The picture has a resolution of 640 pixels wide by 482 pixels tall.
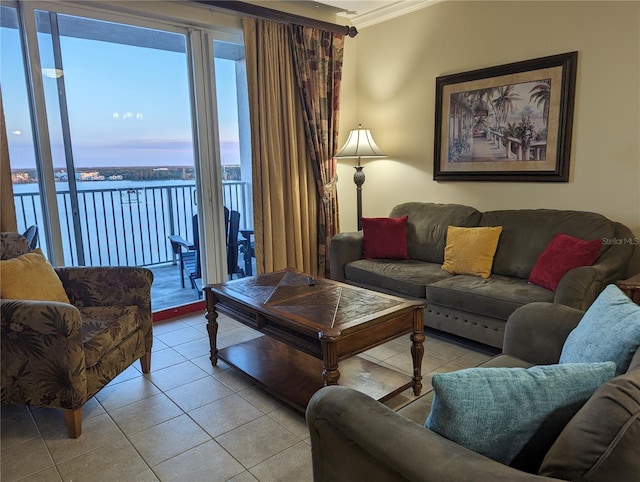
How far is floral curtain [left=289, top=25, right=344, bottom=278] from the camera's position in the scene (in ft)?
13.2

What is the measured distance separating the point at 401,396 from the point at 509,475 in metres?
1.59

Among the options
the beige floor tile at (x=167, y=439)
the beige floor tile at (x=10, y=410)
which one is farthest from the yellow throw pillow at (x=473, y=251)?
the beige floor tile at (x=10, y=410)

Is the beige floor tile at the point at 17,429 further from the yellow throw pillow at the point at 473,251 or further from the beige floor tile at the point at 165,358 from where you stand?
the yellow throw pillow at the point at 473,251

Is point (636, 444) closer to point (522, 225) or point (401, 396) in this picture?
point (401, 396)

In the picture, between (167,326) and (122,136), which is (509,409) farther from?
(122,136)

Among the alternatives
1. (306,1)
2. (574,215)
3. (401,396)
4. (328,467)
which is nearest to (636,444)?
(328,467)

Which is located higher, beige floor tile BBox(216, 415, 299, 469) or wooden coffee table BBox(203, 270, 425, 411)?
wooden coffee table BBox(203, 270, 425, 411)

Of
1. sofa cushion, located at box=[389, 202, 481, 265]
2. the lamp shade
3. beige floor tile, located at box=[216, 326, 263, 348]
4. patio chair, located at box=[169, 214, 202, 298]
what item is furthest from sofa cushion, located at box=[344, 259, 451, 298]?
patio chair, located at box=[169, 214, 202, 298]

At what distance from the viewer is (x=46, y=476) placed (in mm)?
1828

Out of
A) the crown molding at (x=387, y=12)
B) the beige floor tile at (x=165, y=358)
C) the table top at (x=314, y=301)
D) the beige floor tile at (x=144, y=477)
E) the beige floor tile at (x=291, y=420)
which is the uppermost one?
the crown molding at (x=387, y=12)

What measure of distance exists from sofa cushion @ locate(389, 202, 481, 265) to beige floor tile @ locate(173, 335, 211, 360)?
189 centimetres

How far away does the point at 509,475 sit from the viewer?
0.87 meters

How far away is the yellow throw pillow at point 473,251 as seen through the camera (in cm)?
319

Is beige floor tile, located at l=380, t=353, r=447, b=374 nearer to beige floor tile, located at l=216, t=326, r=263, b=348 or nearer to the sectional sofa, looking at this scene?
the sectional sofa
